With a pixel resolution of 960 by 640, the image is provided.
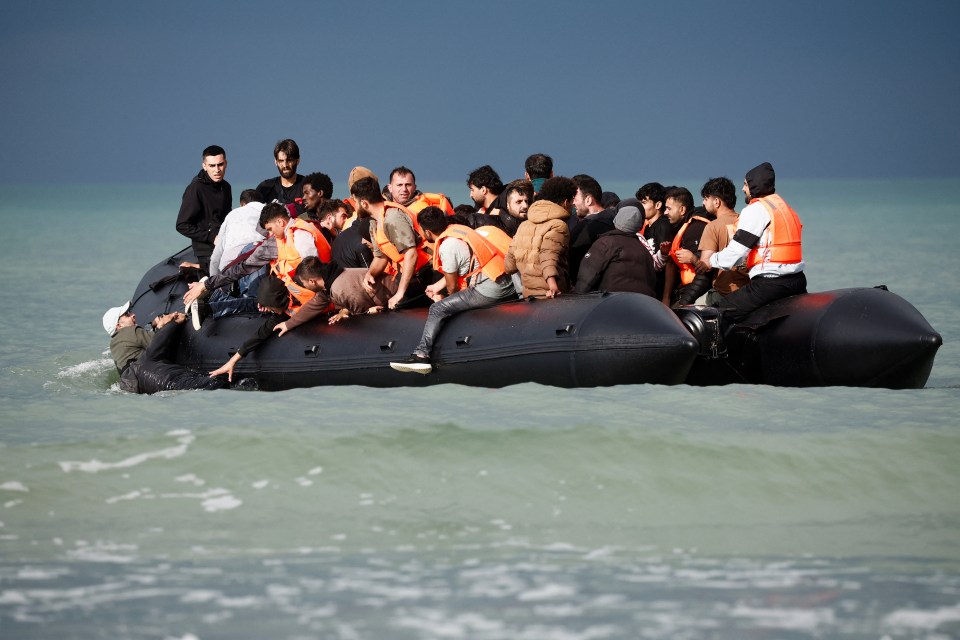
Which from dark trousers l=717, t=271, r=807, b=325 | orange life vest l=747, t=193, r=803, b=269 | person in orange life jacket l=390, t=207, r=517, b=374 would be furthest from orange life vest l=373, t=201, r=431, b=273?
orange life vest l=747, t=193, r=803, b=269

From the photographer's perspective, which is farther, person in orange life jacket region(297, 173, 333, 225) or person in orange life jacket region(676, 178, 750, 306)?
person in orange life jacket region(297, 173, 333, 225)

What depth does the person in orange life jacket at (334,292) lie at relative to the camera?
1029 cm

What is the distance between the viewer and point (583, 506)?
7656 mm

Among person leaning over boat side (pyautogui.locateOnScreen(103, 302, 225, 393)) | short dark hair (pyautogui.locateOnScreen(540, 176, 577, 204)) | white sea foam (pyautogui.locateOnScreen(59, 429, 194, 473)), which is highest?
short dark hair (pyautogui.locateOnScreen(540, 176, 577, 204))

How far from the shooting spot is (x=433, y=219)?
31.7 ft

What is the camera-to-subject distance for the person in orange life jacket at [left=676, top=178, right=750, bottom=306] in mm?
10195

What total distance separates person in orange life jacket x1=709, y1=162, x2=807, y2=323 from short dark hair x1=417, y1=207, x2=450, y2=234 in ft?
6.63

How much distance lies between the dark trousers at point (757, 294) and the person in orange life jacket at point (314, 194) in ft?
11.4

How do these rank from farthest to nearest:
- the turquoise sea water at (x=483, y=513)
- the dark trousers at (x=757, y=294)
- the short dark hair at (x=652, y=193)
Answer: the short dark hair at (x=652, y=193), the dark trousers at (x=757, y=294), the turquoise sea water at (x=483, y=513)

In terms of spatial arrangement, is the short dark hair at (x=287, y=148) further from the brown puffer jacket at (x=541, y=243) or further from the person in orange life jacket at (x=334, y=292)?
the brown puffer jacket at (x=541, y=243)

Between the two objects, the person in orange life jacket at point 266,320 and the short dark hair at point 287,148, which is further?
the short dark hair at point 287,148

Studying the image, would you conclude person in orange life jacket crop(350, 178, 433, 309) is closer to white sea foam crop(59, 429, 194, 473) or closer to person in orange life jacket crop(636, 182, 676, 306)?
person in orange life jacket crop(636, 182, 676, 306)

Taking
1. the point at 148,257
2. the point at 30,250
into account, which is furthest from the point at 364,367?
the point at 30,250

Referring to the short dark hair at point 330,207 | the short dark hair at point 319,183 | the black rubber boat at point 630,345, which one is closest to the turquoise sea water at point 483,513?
the black rubber boat at point 630,345
